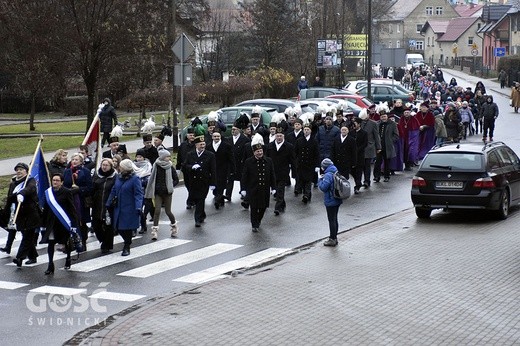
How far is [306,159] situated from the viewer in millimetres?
22156

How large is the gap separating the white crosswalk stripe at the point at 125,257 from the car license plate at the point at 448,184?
15.8ft

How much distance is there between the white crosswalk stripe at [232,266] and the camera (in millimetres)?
14602

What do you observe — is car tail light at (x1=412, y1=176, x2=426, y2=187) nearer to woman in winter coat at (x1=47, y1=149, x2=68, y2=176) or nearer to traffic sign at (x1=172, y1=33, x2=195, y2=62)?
woman in winter coat at (x1=47, y1=149, x2=68, y2=176)

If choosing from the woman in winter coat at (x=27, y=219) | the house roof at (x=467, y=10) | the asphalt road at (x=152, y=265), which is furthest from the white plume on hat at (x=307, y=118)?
the house roof at (x=467, y=10)

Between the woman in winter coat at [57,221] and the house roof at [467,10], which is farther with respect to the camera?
the house roof at [467,10]

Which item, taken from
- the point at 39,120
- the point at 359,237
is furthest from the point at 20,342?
the point at 39,120

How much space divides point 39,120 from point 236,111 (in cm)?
2002

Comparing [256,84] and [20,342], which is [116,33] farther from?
[20,342]

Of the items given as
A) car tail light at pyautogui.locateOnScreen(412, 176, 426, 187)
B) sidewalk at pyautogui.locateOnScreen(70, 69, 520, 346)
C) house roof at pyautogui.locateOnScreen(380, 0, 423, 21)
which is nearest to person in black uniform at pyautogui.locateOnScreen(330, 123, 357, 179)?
car tail light at pyautogui.locateOnScreen(412, 176, 426, 187)

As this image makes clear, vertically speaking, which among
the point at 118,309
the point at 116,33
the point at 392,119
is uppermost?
the point at 116,33

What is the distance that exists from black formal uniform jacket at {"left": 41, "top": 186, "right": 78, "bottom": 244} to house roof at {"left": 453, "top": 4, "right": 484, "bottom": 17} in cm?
14214

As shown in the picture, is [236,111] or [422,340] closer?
[422,340]

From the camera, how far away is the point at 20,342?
35.9ft

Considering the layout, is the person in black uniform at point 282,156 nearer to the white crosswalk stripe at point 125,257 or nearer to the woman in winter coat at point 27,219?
the white crosswalk stripe at point 125,257
